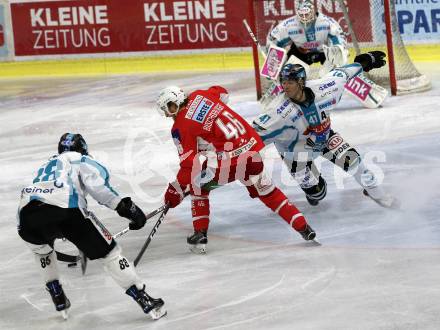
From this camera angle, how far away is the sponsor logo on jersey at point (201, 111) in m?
6.90

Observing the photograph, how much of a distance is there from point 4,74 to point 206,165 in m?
9.17

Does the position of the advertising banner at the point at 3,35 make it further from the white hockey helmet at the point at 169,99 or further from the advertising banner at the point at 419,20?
the white hockey helmet at the point at 169,99

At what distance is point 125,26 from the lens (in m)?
15.1

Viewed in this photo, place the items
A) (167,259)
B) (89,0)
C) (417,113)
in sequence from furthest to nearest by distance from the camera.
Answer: (89,0)
(417,113)
(167,259)

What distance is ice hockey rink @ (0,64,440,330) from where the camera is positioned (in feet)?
19.5

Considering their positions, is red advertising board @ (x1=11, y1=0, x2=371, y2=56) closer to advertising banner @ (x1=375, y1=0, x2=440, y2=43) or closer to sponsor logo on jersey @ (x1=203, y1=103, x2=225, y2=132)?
advertising banner @ (x1=375, y1=0, x2=440, y2=43)

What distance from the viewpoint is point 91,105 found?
1348 cm

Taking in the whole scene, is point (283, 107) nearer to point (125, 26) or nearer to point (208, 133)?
point (208, 133)

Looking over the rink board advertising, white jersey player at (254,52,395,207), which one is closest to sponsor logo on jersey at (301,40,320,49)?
the rink board advertising

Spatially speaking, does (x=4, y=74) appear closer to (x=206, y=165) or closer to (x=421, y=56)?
(x=421, y=56)

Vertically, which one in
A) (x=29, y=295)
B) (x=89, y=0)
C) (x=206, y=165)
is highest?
(x=89, y=0)

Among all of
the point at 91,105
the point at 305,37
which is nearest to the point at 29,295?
the point at 305,37

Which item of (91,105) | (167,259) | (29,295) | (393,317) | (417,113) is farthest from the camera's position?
(91,105)

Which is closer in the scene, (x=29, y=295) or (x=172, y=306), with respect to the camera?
(x=172, y=306)
